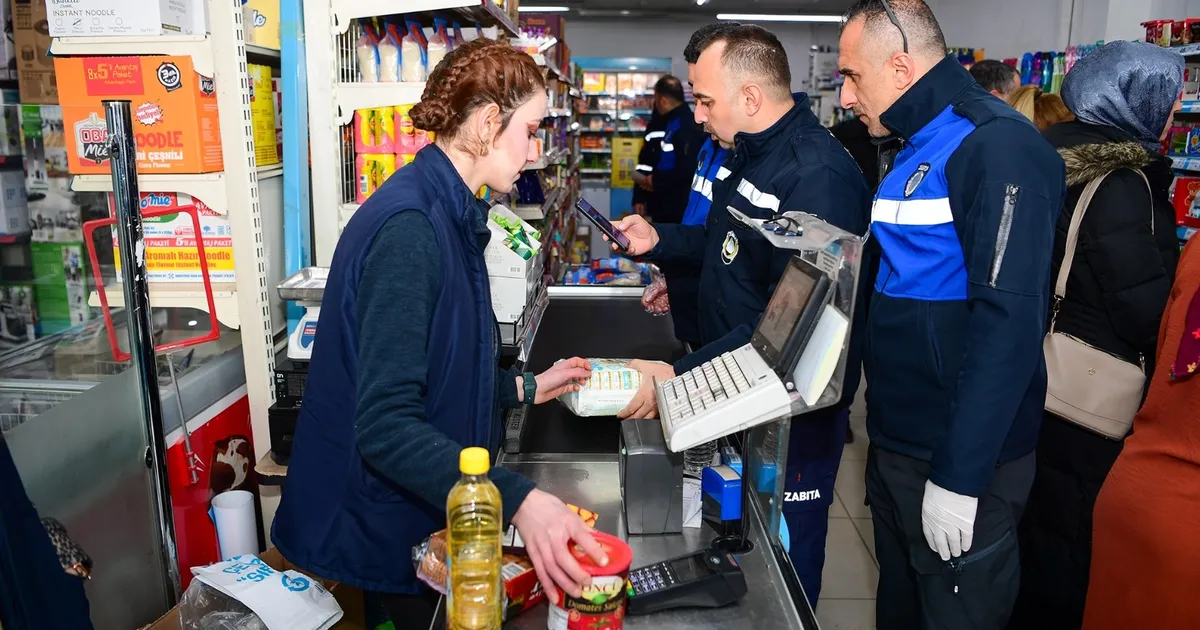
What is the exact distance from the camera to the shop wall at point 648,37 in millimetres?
14727

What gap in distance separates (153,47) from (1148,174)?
9.29ft

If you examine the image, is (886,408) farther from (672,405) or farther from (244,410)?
(244,410)

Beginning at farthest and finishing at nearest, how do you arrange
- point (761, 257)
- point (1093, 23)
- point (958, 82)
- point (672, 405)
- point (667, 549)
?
point (1093, 23) → point (761, 257) → point (958, 82) → point (667, 549) → point (672, 405)

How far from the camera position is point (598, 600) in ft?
3.63

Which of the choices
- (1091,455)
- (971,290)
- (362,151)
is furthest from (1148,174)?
(362,151)

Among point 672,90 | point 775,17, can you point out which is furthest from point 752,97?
point 775,17

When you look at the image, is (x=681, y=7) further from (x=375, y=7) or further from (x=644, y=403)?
(x=644, y=403)

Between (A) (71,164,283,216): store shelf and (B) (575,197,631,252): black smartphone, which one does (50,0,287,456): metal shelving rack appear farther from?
(B) (575,197,631,252): black smartphone

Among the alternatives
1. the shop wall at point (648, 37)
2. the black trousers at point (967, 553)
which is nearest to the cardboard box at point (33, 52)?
the black trousers at point (967, 553)

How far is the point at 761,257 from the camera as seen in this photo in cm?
216

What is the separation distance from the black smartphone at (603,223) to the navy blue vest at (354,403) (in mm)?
1034

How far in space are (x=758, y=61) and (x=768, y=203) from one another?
1.58ft

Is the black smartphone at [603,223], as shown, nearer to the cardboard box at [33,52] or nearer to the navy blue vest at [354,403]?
the navy blue vest at [354,403]

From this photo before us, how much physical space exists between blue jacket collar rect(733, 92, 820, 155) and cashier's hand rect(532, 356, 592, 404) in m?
0.89
